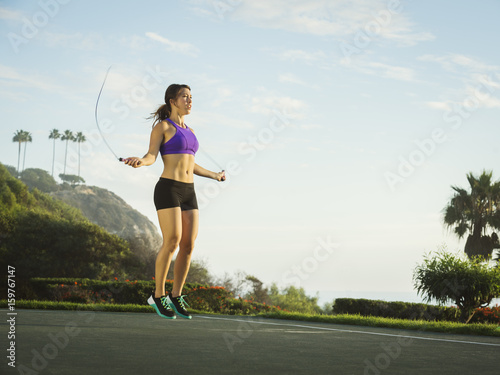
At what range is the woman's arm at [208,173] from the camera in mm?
6156

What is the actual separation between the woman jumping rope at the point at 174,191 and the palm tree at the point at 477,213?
23158 millimetres

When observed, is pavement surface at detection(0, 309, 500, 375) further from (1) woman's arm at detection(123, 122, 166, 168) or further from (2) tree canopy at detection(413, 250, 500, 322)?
(2) tree canopy at detection(413, 250, 500, 322)

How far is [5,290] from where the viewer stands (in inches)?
754

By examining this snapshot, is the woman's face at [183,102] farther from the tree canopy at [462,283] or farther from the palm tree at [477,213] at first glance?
the palm tree at [477,213]

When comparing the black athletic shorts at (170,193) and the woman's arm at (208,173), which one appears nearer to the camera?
the black athletic shorts at (170,193)

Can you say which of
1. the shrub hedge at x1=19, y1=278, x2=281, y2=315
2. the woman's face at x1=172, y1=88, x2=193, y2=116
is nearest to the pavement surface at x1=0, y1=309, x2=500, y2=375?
the woman's face at x1=172, y1=88, x2=193, y2=116

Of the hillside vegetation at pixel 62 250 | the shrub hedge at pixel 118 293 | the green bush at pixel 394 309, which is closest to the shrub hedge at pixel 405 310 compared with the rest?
the green bush at pixel 394 309

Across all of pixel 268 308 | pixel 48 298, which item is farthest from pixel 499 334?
pixel 48 298

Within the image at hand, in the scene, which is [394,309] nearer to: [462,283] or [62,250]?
[462,283]

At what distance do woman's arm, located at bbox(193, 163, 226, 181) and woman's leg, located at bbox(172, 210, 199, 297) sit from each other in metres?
0.49

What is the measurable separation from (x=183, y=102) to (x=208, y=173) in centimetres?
80

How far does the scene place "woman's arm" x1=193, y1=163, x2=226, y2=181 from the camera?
6156mm

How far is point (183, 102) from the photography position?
5.97 m

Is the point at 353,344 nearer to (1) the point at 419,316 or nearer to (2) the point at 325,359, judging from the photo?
(2) the point at 325,359
